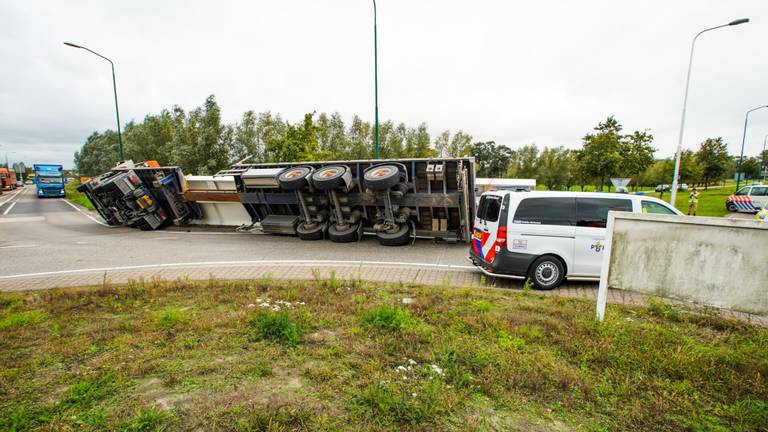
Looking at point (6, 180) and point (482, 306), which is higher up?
point (6, 180)

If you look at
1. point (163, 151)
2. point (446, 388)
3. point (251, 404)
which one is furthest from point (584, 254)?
point (163, 151)

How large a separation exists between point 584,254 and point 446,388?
4309 mm

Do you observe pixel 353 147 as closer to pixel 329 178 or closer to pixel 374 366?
pixel 329 178

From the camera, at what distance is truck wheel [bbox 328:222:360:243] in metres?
10.1

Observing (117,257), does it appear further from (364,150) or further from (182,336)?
(364,150)

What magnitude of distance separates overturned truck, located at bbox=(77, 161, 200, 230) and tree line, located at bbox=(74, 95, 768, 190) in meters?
8.47

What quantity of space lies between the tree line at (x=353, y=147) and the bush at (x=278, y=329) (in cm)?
1699

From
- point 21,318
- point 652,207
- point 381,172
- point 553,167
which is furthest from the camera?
point 553,167

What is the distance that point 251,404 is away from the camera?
2717mm

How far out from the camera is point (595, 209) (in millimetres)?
6184

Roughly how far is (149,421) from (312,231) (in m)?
8.05

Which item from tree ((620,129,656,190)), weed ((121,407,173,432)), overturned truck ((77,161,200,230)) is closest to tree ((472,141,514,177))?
tree ((620,129,656,190))

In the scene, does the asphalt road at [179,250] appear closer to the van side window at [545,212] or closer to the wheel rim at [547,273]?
the wheel rim at [547,273]

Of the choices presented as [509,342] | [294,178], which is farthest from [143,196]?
[509,342]
